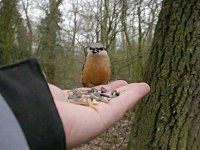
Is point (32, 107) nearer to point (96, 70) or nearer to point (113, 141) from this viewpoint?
point (96, 70)

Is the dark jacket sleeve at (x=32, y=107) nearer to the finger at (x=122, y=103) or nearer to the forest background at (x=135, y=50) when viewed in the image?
the finger at (x=122, y=103)

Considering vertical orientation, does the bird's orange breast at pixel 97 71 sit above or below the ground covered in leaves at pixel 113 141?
above

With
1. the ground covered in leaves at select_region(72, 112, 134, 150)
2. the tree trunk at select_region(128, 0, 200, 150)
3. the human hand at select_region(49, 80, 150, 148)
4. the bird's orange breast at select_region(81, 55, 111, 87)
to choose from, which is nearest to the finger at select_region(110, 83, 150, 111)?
the human hand at select_region(49, 80, 150, 148)

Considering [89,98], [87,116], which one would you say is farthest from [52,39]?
[87,116]

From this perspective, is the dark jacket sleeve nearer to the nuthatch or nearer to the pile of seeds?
the pile of seeds

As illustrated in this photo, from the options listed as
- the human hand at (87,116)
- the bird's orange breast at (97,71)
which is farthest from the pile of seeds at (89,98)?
the bird's orange breast at (97,71)

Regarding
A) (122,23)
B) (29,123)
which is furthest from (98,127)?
(122,23)

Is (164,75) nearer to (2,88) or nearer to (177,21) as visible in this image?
(177,21)
